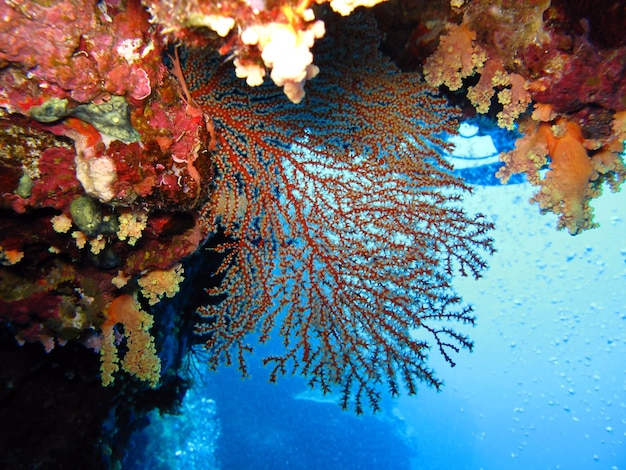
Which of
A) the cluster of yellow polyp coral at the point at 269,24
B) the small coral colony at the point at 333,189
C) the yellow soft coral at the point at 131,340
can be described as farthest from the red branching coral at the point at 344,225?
the cluster of yellow polyp coral at the point at 269,24

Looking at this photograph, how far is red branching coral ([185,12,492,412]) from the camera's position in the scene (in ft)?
10.9

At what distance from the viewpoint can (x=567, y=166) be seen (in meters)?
3.50

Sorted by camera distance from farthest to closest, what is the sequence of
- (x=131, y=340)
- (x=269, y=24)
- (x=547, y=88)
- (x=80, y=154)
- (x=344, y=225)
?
(x=131, y=340), (x=344, y=225), (x=547, y=88), (x=80, y=154), (x=269, y=24)

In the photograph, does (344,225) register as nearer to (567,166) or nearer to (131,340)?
(567,166)

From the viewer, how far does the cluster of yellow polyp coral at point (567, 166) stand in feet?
11.4

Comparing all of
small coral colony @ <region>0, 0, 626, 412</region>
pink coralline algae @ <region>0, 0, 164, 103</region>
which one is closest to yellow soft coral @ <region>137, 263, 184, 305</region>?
small coral colony @ <region>0, 0, 626, 412</region>

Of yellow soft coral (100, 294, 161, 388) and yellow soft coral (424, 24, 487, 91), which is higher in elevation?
yellow soft coral (424, 24, 487, 91)

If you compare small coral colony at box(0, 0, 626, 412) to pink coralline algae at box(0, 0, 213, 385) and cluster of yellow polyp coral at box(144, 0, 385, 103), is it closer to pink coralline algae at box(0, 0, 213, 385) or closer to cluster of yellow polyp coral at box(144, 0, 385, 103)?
pink coralline algae at box(0, 0, 213, 385)

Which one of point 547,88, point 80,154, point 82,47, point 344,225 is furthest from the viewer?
point 344,225

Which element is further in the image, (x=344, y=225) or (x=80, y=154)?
(x=344, y=225)

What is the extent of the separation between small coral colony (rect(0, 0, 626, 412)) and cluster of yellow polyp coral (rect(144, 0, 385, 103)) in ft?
2.67

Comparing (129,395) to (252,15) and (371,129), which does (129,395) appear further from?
(252,15)

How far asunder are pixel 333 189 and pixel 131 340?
2491 mm

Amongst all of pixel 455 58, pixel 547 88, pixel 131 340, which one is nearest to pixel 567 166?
pixel 547 88
